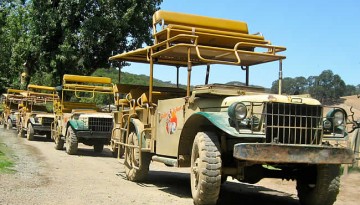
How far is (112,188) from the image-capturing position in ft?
29.8

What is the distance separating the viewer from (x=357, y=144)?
12.2 meters

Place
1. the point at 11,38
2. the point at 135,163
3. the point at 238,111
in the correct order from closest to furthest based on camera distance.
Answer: the point at 238,111 → the point at 135,163 → the point at 11,38

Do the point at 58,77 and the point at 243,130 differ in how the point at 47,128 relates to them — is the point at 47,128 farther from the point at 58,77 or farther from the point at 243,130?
the point at 243,130

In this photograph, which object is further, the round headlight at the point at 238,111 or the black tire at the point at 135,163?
the black tire at the point at 135,163

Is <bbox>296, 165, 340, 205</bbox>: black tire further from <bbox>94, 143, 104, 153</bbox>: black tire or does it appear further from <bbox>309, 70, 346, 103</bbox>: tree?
<bbox>94, 143, 104, 153</bbox>: black tire

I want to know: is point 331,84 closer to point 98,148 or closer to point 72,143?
point 98,148

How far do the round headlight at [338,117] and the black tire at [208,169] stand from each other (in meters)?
1.78

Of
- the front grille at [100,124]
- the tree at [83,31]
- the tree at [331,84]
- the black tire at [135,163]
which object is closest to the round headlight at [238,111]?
the black tire at [135,163]

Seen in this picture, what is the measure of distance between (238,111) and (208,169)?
87cm

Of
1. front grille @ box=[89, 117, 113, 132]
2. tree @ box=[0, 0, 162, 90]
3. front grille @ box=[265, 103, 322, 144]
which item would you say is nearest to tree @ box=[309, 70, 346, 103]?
front grille @ box=[89, 117, 113, 132]

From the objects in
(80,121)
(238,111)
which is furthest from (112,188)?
(80,121)

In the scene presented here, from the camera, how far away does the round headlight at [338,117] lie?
726 centimetres

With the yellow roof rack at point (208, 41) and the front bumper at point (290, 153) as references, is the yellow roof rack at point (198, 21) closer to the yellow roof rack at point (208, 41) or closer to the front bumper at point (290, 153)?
the yellow roof rack at point (208, 41)

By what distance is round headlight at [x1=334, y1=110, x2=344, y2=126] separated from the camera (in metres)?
7.26
